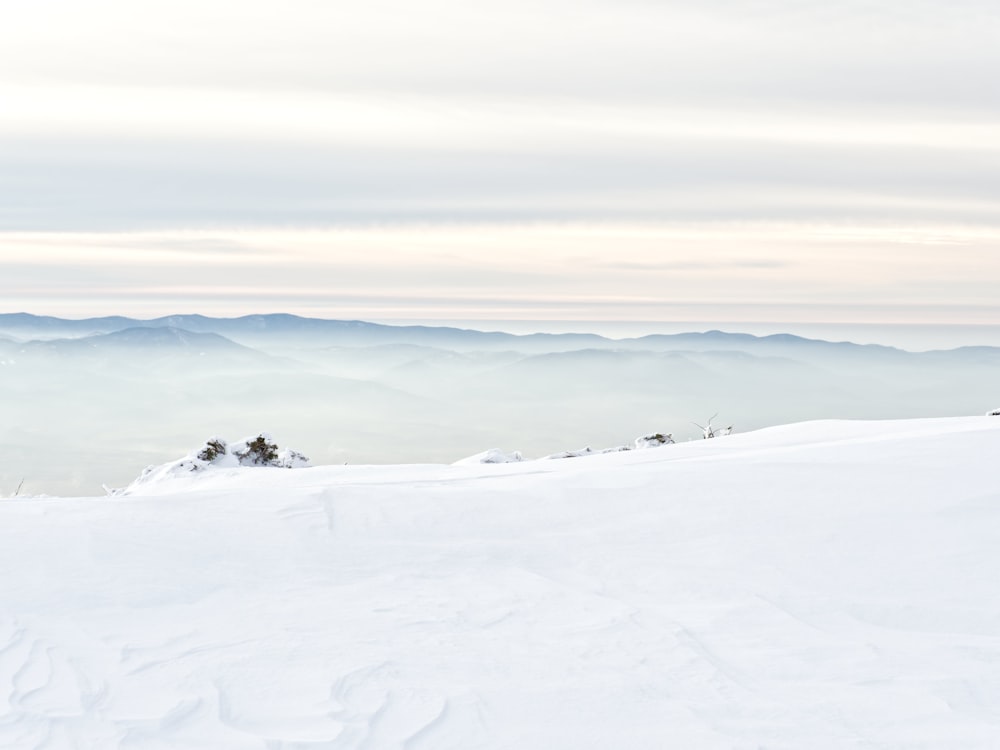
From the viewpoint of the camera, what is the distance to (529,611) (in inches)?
223

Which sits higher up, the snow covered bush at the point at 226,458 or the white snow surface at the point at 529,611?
the white snow surface at the point at 529,611

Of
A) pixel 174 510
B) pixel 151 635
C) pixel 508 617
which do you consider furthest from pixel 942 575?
pixel 174 510

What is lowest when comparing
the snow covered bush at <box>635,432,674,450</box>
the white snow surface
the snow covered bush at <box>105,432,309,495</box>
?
the snow covered bush at <box>105,432,309,495</box>

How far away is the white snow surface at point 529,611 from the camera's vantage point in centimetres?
427

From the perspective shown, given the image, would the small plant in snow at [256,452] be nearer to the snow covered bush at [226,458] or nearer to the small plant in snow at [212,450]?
the snow covered bush at [226,458]

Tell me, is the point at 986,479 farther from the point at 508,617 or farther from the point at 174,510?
the point at 174,510

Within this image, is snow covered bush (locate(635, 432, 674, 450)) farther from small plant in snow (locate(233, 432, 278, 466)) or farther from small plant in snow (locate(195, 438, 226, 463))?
small plant in snow (locate(195, 438, 226, 463))

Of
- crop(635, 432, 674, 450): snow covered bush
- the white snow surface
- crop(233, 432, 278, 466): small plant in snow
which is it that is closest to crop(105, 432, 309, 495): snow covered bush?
crop(233, 432, 278, 466): small plant in snow

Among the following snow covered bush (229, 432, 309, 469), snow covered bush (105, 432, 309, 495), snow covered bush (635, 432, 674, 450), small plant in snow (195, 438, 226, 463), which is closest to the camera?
snow covered bush (105, 432, 309, 495)

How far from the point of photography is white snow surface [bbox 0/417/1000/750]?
14.0 ft

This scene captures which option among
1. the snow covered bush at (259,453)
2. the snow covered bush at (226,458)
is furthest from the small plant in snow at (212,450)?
the snow covered bush at (259,453)

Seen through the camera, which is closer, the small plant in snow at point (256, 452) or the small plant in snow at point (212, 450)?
the small plant in snow at point (212, 450)

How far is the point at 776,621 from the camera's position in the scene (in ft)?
18.0

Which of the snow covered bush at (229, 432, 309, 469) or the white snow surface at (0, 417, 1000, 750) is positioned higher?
the white snow surface at (0, 417, 1000, 750)
